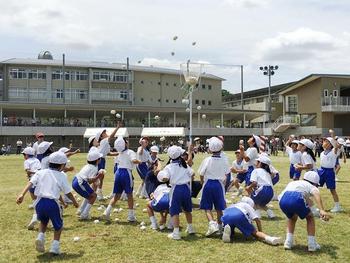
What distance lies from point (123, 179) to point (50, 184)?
301 centimetres

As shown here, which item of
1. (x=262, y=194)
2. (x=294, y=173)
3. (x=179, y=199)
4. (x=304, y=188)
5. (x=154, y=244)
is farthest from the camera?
(x=294, y=173)

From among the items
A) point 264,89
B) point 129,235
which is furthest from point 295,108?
point 129,235

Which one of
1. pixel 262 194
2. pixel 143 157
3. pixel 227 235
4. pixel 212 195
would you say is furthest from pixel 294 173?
pixel 227 235

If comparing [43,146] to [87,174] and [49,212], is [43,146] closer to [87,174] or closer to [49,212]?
[87,174]

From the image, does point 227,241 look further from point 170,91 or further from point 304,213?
point 170,91

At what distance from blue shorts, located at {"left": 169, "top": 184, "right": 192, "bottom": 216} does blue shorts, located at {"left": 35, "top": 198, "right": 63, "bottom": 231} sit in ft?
7.12

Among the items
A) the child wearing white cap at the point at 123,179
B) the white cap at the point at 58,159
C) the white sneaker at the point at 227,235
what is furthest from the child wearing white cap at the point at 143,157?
the white cap at the point at 58,159

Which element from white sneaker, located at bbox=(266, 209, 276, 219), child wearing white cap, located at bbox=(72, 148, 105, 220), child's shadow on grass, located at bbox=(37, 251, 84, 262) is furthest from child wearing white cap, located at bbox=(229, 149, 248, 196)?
child's shadow on grass, located at bbox=(37, 251, 84, 262)

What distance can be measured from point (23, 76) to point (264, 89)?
39440 millimetres

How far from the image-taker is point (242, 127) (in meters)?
70.6

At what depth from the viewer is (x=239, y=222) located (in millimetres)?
8742

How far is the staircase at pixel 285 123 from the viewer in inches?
2586

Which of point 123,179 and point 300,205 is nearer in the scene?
point 300,205

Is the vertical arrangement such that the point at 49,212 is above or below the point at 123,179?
below
